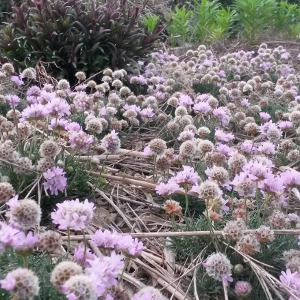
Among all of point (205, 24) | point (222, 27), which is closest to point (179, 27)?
point (205, 24)

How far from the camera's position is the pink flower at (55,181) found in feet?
6.57

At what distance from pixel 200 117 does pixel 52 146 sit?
1.69 m

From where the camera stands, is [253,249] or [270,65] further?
[270,65]

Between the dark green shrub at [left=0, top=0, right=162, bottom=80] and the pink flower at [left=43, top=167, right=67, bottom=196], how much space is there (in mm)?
2548

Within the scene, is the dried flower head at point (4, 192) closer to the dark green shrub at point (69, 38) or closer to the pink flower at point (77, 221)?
the pink flower at point (77, 221)

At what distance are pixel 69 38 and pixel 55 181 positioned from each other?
9.43 feet

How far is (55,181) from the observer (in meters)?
2.02

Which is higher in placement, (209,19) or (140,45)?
(140,45)

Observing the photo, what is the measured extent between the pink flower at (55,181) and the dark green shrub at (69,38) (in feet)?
8.36

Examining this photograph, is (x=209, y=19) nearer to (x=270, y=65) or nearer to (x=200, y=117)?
(x=270, y=65)

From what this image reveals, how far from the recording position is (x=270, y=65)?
5910 mm

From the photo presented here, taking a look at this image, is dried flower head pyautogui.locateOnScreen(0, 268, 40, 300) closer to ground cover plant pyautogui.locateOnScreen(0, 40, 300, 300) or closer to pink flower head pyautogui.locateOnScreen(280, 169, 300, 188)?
ground cover plant pyautogui.locateOnScreen(0, 40, 300, 300)


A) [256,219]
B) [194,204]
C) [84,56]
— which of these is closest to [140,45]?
[84,56]

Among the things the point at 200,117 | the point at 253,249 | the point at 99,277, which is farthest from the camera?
the point at 200,117
